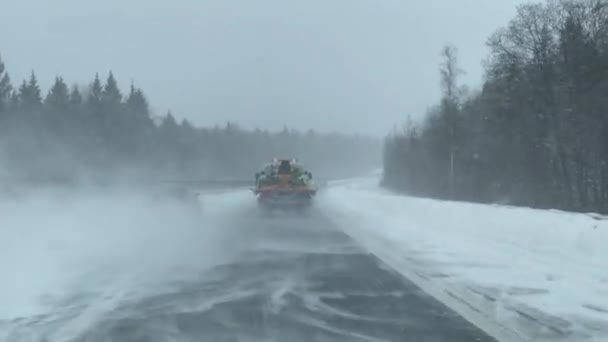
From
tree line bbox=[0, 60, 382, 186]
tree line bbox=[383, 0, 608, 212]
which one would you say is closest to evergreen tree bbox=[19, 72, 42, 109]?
tree line bbox=[0, 60, 382, 186]

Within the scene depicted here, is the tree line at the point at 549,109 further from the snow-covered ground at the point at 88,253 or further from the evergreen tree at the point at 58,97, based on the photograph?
the evergreen tree at the point at 58,97

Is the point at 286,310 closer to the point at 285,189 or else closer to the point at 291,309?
the point at 291,309

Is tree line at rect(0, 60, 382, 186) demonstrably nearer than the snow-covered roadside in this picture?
No

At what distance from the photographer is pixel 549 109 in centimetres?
5528

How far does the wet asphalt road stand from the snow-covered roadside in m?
0.75

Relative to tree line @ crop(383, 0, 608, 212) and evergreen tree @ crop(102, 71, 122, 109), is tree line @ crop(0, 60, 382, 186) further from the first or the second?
tree line @ crop(383, 0, 608, 212)

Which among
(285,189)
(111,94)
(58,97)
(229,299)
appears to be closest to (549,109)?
(285,189)

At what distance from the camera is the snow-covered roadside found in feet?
34.0

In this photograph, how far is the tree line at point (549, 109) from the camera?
52.1 metres

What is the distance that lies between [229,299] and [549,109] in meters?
46.4

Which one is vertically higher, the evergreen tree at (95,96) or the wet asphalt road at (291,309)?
the evergreen tree at (95,96)

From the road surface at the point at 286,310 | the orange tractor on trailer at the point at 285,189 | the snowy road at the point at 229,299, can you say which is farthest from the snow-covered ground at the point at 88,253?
the orange tractor on trailer at the point at 285,189

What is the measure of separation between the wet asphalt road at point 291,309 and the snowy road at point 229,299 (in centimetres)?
1

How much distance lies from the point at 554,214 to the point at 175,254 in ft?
26.5
